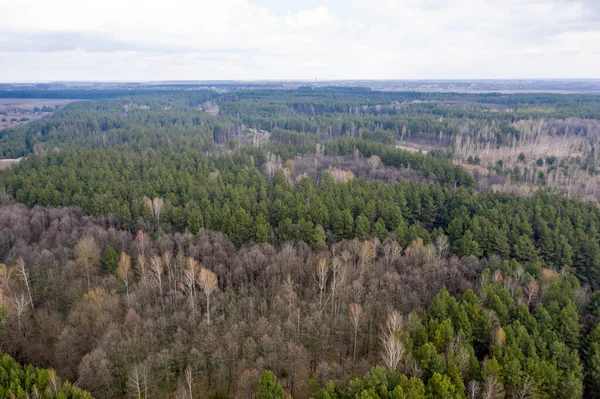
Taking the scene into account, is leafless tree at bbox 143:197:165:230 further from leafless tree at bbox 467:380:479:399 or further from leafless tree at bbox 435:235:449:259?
A: leafless tree at bbox 467:380:479:399

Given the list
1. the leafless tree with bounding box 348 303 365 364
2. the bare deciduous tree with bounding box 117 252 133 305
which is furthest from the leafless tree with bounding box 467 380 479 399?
the bare deciduous tree with bounding box 117 252 133 305

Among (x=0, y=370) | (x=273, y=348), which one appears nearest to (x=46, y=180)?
(x=0, y=370)

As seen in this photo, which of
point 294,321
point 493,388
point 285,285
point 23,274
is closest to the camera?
point 493,388

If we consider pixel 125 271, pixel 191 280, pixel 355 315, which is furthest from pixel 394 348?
pixel 125 271

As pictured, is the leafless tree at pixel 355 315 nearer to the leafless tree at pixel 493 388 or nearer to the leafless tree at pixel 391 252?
the leafless tree at pixel 493 388

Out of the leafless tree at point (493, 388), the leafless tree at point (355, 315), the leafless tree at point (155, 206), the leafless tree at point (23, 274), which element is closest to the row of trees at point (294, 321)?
the leafless tree at point (493, 388)

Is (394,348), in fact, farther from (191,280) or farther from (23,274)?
(23,274)

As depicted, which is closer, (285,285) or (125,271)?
(285,285)

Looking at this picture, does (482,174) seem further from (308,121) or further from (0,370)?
(0,370)

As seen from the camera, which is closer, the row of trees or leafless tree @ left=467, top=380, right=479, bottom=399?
leafless tree @ left=467, top=380, right=479, bottom=399
